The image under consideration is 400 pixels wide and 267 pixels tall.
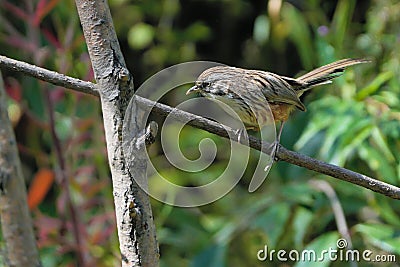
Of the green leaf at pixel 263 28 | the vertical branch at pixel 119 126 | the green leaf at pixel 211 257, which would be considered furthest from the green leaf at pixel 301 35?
the vertical branch at pixel 119 126

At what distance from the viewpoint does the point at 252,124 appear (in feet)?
3.33

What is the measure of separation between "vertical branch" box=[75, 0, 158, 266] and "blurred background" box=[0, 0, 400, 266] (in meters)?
0.61

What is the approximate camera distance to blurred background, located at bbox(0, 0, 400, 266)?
1455 mm

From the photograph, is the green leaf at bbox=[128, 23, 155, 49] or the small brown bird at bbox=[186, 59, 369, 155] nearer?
the small brown bird at bbox=[186, 59, 369, 155]

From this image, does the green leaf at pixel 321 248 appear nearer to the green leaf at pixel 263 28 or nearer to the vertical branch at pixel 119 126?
the vertical branch at pixel 119 126

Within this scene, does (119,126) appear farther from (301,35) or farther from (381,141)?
(301,35)

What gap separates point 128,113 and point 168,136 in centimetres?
129

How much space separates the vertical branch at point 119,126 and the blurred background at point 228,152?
61cm

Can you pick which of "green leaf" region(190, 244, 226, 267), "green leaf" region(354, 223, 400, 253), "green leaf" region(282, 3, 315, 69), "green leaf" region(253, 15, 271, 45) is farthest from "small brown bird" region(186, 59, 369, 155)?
"green leaf" region(253, 15, 271, 45)

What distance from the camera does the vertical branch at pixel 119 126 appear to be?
693mm

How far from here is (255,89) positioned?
3.34 feet

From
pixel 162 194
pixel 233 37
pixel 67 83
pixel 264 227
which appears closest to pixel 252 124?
pixel 67 83

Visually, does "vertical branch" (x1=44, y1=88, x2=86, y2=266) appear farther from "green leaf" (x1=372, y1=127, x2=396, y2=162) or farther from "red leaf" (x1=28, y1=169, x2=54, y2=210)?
"green leaf" (x1=372, y1=127, x2=396, y2=162)

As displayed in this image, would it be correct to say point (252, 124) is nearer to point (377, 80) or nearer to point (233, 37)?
point (377, 80)
